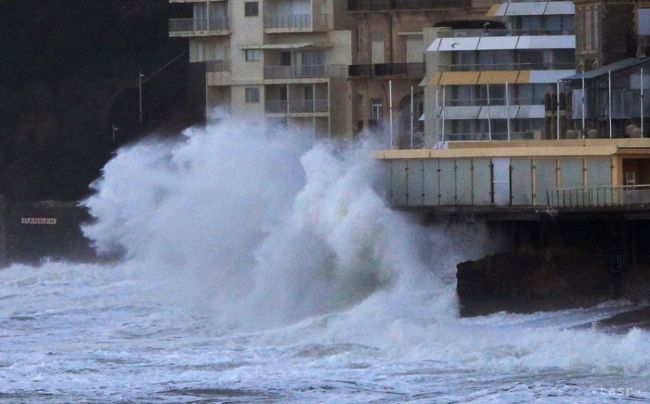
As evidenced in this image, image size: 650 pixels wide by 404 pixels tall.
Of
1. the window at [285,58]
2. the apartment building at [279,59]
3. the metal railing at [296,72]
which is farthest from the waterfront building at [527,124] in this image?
the window at [285,58]

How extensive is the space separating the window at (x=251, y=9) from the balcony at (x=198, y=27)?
0.90 m

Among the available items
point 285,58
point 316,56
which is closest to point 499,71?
point 316,56

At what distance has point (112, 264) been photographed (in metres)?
80.6

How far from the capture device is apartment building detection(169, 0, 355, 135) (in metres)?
88.2

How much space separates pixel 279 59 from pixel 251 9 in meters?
2.29

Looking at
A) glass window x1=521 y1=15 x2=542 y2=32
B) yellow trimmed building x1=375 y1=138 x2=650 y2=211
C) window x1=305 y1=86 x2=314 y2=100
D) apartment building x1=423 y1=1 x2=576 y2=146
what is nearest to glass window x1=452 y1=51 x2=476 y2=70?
apartment building x1=423 y1=1 x2=576 y2=146

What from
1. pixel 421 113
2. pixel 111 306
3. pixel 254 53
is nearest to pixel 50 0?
pixel 254 53

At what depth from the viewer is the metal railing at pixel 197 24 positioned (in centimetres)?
9106

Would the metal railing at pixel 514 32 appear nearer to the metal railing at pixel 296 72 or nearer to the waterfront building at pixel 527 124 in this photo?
the waterfront building at pixel 527 124

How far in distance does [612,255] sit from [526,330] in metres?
5.92

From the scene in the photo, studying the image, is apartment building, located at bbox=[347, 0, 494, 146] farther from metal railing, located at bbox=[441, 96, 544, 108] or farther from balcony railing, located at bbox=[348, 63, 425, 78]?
metal railing, located at bbox=[441, 96, 544, 108]

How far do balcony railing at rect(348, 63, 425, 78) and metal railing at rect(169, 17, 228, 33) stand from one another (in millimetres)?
6392

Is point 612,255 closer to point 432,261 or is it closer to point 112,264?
point 432,261

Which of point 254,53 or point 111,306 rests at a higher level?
point 254,53
